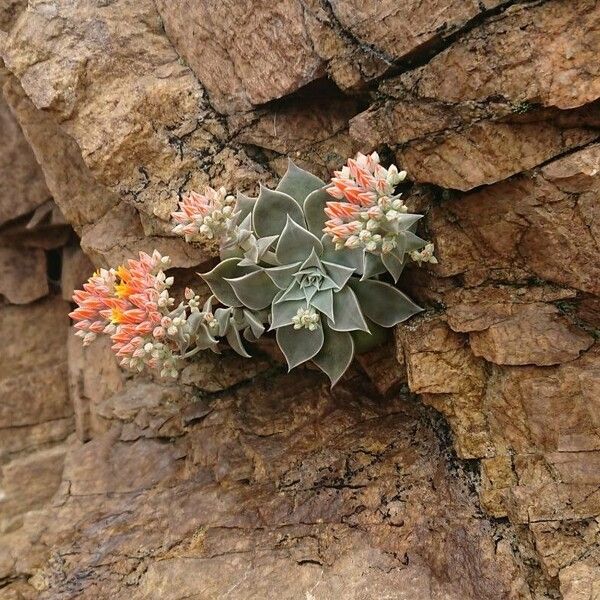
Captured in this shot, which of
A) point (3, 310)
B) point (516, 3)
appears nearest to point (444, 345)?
point (516, 3)

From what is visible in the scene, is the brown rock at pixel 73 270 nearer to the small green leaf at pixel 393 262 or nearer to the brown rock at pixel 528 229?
the small green leaf at pixel 393 262

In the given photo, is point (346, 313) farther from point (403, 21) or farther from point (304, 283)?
point (403, 21)

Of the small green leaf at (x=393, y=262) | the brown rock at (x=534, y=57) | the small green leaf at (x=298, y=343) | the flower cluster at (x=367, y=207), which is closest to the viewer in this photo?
the brown rock at (x=534, y=57)

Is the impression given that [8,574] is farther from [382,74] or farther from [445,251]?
[382,74]

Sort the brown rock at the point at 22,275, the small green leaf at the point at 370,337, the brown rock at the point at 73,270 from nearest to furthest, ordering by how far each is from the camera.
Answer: the small green leaf at the point at 370,337 < the brown rock at the point at 73,270 < the brown rock at the point at 22,275

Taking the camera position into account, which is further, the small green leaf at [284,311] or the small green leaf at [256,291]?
the small green leaf at [256,291]

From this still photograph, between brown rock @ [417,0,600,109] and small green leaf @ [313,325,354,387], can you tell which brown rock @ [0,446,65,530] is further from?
brown rock @ [417,0,600,109]

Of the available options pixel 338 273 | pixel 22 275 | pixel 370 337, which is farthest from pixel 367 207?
pixel 22 275

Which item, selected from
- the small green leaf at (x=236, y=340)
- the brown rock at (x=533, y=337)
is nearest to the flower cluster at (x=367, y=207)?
the brown rock at (x=533, y=337)
